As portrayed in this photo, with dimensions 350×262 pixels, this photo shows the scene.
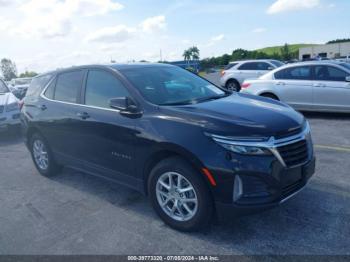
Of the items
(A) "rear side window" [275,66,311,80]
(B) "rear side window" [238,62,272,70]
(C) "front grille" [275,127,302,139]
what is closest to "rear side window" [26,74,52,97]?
(C) "front grille" [275,127,302,139]

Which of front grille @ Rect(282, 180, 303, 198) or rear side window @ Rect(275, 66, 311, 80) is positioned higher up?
rear side window @ Rect(275, 66, 311, 80)

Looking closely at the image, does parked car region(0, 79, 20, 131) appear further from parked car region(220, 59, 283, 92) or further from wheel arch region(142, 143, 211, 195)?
parked car region(220, 59, 283, 92)

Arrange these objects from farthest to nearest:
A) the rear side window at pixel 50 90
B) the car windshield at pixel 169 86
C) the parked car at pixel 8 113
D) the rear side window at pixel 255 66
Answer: the rear side window at pixel 255 66 → the parked car at pixel 8 113 → the rear side window at pixel 50 90 → the car windshield at pixel 169 86

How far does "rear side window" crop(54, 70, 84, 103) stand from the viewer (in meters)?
4.81

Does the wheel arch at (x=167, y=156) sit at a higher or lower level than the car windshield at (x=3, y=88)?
lower

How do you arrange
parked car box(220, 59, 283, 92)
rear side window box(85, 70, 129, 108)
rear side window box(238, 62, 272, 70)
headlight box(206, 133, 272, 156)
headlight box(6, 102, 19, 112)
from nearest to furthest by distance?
headlight box(206, 133, 272, 156)
rear side window box(85, 70, 129, 108)
headlight box(6, 102, 19, 112)
parked car box(220, 59, 283, 92)
rear side window box(238, 62, 272, 70)

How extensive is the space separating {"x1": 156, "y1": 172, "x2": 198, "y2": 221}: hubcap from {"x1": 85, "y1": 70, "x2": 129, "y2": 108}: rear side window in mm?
1155

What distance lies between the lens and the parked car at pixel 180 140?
3113 mm

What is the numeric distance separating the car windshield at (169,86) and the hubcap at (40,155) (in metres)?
2.27

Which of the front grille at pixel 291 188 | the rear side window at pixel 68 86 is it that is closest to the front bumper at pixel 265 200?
the front grille at pixel 291 188

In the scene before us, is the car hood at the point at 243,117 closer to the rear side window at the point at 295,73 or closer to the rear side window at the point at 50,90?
the rear side window at the point at 50,90

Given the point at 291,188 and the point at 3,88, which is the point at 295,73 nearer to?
the point at 291,188

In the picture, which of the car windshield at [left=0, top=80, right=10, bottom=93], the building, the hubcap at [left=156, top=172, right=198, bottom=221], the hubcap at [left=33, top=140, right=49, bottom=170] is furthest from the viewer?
the building

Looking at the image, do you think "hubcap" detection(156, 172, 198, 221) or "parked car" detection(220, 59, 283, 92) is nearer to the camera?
"hubcap" detection(156, 172, 198, 221)
